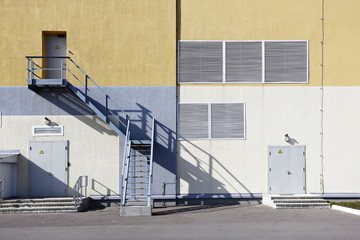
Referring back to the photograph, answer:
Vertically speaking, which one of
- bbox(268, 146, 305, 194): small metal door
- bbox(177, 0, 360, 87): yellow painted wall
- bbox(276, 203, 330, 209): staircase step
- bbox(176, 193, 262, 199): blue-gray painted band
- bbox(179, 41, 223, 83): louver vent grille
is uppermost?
bbox(177, 0, 360, 87): yellow painted wall

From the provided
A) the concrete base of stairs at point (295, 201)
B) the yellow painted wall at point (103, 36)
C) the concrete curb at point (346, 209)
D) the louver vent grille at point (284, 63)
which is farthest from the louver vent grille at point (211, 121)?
the concrete curb at point (346, 209)

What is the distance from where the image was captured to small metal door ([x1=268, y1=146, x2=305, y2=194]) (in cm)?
1922

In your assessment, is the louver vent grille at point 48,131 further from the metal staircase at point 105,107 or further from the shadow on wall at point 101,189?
the shadow on wall at point 101,189

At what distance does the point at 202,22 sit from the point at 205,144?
15.3ft

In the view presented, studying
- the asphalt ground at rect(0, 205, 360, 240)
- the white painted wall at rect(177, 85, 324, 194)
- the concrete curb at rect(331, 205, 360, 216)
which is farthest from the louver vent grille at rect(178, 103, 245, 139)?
the concrete curb at rect(331, 205, 360, 216)

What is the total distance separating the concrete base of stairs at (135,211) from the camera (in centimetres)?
1614

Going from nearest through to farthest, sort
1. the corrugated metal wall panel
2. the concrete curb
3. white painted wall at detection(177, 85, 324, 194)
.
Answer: the concrete curb, white painted wall at detection(177, 85, 324, 194), the corrugated metal wall panel

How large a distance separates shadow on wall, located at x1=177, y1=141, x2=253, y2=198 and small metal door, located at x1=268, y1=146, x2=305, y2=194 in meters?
1.12

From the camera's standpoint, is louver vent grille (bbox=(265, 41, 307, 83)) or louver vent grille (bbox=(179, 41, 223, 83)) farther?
louver vent grille (bbox=(265, 41, 307, 83))

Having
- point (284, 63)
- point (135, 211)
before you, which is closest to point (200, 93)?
point (284, 63)

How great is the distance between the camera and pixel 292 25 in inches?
770

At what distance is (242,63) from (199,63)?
64.7 inches

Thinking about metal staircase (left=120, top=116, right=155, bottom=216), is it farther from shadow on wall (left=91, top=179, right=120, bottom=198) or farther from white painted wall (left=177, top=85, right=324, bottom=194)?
white painted wall (left=177, top=85, right=324, bottom=194)

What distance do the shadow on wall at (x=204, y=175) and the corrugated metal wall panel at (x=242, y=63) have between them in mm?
3130
